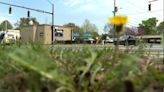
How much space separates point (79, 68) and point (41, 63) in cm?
34

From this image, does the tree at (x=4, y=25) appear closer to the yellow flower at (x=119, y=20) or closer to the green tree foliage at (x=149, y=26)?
the green tree foliage at (x=149, y=26)

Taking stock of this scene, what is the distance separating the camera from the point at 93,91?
1.68 meters

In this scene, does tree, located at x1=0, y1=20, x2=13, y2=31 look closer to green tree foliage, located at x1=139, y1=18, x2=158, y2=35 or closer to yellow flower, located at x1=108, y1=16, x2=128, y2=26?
green tree foliage, located at x1=139, y1=18, x2=158, y2=35

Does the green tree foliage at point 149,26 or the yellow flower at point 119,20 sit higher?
the green tree foliage at point 149,26

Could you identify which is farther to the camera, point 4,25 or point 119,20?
point 4,25

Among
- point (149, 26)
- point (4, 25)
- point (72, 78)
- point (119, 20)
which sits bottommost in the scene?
point (72, 78)

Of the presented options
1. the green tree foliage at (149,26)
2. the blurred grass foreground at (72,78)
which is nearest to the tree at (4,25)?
the green tree foliage at (149,26)

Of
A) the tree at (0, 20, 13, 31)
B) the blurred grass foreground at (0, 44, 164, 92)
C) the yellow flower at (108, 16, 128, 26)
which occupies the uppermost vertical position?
the tree at (0, 20, 13, 31)

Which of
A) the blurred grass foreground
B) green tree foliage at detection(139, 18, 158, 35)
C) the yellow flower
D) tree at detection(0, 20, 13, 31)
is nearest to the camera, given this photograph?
the blurred grass foreground

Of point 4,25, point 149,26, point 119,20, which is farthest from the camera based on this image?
point 149,26

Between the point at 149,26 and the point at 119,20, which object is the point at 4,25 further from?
the point at 119,20

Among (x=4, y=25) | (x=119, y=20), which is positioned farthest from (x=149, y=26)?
(x=119, y=20)

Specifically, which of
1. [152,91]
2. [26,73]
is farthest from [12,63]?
[152,91]

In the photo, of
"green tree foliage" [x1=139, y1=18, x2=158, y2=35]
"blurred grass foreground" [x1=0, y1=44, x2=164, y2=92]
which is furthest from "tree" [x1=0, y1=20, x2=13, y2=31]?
"blurred grass foreground" [x1=0, y1=44, x2=164, y2=92]
